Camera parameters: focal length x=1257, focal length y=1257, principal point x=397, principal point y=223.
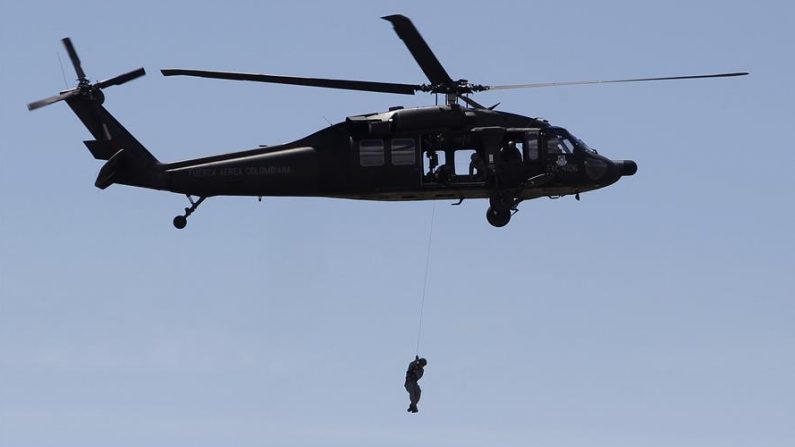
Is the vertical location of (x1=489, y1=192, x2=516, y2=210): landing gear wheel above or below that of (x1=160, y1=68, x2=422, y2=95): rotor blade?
below

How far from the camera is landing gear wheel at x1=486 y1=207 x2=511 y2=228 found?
29.9 m

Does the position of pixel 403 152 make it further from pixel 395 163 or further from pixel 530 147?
pixel 530 147

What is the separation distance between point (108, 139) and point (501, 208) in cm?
979

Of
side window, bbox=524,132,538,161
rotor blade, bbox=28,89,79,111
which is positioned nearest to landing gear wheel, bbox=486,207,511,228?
side window, bbox=524,132,538,161

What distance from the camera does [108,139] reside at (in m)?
30.9

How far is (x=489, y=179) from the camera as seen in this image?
29.6 meters

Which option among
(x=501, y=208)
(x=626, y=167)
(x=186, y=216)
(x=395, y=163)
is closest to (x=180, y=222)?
(x=186, y=216)

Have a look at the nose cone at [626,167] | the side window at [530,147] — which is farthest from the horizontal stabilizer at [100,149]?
the nose cone at [626,167]

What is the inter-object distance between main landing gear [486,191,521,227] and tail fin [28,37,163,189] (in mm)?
7894

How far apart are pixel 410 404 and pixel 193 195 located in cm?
712

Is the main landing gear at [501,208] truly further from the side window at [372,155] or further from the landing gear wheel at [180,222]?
the landing gear wheel at [180,222]

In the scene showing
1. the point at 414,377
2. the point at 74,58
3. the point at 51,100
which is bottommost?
the point at 414,377

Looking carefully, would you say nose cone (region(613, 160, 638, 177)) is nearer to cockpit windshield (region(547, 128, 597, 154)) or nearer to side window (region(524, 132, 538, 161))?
cockpit windshield (region(547, 128, 597, 154))

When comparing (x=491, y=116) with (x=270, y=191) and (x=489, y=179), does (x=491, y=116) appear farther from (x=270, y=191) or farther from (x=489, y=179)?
(x=270, y=191)
